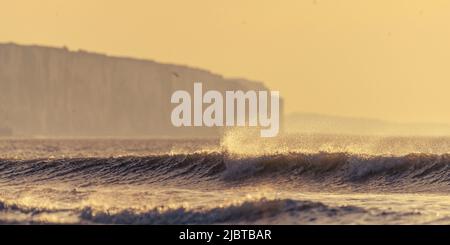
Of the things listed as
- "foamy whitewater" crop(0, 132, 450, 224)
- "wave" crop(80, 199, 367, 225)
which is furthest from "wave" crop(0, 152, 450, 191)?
"wave" crop(80, 199, 367, 225)

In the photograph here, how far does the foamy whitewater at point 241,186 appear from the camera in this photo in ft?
66.2

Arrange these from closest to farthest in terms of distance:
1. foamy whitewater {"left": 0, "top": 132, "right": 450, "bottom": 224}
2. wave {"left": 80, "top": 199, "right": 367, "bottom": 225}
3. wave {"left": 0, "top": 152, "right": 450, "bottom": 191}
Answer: wave {"left": 80, "top": 199, "right": 367, "bottom": 225} < foamy whitewater {"left": 0, "top": 132, "right": 450, "bottom": 224} < wave {"left": 0, "top": 152, "right": 450, "bottom": 191}

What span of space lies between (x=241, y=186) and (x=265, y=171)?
4.00 metres

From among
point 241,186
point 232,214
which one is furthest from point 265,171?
point 232,214

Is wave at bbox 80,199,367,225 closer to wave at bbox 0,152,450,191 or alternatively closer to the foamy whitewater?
the foamy whitewater

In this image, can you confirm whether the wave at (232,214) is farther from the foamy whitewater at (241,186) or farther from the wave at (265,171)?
the wave at (265,171)

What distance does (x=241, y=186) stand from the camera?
28781mm

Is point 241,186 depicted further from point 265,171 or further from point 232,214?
point 232,214

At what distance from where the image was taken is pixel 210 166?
3425 centimetres

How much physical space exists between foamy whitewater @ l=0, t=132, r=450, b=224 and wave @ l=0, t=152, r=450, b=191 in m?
0.03

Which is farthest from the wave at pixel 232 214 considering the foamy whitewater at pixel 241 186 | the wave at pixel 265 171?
the wave at pixel 265 171

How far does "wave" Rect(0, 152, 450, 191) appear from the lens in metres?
30.8
